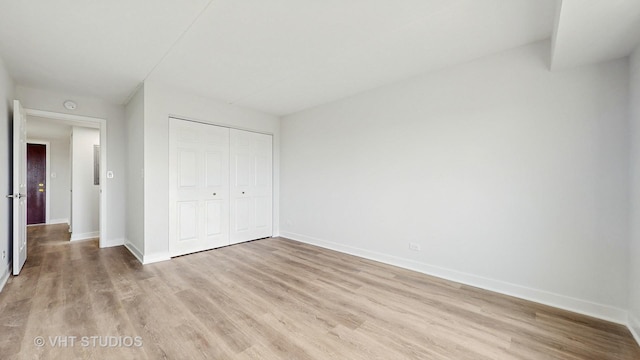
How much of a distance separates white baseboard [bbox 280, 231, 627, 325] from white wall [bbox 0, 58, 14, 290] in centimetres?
413

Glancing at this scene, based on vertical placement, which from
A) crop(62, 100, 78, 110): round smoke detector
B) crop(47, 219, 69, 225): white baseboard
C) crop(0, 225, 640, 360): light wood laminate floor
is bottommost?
crop(0, 225, 640, 360): light wood laminate floor

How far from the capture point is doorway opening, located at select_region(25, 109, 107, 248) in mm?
4223

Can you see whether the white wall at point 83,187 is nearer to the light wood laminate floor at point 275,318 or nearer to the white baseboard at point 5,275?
the light wood laminate floor at point 275,318

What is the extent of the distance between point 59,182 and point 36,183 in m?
0.42

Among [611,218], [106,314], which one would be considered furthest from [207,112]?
[611,218]

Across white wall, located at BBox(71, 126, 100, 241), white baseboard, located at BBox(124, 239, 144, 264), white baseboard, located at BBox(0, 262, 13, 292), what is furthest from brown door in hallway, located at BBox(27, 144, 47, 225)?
white baseboard, located at BBox(0, 262, 13, 292)

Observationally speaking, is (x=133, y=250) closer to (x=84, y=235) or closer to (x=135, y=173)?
(x=135, y=173)

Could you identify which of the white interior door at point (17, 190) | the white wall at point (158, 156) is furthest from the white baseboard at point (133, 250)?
the white interior door at point (17, 190)

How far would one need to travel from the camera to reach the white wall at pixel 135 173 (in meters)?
3.55

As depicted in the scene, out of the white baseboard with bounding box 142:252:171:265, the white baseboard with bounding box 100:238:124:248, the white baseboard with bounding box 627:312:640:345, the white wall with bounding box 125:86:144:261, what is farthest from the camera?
the white baseboard with bounding box 100:238:124:248

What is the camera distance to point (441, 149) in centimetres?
301

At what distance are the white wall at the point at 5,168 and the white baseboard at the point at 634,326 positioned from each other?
18.1ft

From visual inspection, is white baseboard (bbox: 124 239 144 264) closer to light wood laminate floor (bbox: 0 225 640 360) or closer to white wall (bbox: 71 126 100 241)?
light wood laminate floor (bbox: 0 225 640 360)

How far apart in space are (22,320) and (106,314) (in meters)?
0.58
